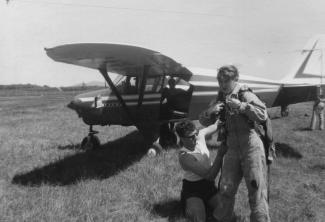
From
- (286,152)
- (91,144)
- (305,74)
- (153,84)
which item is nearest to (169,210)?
(91,144)

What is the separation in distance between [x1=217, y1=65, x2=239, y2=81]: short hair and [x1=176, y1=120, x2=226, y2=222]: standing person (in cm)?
77

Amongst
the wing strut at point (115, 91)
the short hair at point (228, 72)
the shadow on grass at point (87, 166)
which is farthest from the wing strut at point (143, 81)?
the short hair at point (228, 72)

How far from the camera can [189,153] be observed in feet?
14.8

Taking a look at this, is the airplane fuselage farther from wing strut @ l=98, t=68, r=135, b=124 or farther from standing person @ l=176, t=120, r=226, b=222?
standing person @ l=176, t=120, r=226, b=222

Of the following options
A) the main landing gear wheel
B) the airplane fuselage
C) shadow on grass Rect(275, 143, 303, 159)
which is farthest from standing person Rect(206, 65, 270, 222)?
the main landing gear wheel

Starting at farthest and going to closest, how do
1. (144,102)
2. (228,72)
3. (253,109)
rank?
(144,102)
(228,72)
(253,109)

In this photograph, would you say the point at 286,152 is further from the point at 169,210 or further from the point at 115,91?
the point at 169,210

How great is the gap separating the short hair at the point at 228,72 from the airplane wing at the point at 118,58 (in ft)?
9.90

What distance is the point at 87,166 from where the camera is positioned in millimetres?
7207

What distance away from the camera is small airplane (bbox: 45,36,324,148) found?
8018 millimetres

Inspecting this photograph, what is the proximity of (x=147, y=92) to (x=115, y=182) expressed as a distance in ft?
12.4

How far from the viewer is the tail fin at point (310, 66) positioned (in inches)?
452

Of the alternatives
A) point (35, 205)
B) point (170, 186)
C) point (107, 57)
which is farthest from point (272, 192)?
point (107, 57)

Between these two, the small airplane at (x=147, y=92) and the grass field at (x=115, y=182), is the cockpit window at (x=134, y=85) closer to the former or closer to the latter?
the small airplane at (x=147, y=92)
